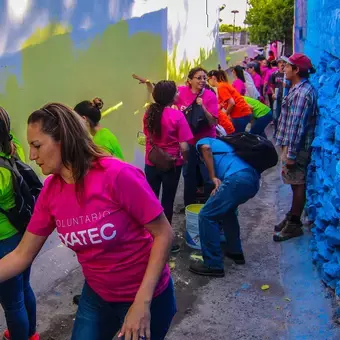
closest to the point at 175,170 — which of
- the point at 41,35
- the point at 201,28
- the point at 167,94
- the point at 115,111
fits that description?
the point at 167,94

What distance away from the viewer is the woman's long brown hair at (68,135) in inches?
89.5

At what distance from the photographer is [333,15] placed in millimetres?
4711

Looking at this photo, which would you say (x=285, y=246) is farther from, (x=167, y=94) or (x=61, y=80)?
(x=61, y=80)

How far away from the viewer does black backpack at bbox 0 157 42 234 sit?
314cm

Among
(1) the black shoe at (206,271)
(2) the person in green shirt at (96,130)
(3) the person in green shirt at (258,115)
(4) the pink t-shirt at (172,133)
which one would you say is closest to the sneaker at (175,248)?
(1) the black shoe at (206,271)

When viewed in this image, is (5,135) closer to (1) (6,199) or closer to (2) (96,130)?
(1) (6,199)

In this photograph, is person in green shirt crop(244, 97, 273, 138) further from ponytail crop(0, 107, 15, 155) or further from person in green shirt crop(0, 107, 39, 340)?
ponytail crop(0, 107, 15, 155)

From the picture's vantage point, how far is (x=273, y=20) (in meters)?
25.9

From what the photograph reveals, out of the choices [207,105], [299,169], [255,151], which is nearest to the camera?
[255,151]

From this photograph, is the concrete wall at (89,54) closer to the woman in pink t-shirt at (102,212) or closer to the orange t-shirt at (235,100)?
the orange t-shirt at (235,100)

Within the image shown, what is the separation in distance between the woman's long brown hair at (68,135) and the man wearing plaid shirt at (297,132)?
3544mm

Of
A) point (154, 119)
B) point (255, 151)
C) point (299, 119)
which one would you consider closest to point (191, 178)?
point (154, 119)

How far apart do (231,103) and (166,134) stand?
3.18m

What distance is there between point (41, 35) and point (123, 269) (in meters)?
2.82
